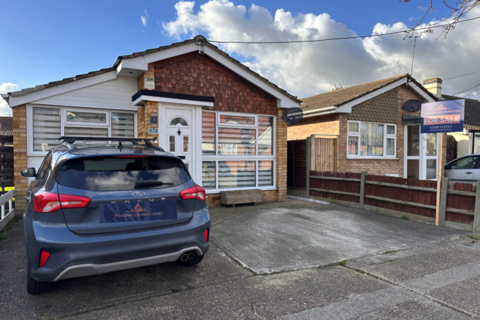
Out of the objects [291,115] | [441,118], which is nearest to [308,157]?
[291,115]

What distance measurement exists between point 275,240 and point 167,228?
8.85 feet

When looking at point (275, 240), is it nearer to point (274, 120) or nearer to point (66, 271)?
point (66, 271)

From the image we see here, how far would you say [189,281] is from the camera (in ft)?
12.4

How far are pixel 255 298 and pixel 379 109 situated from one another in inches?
456

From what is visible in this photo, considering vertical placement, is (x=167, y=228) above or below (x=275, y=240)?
above

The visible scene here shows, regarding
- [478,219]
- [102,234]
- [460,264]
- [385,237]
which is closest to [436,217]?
[478,219]

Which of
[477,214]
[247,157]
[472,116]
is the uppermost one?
[472,116]

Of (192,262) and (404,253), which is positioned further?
(404,253)

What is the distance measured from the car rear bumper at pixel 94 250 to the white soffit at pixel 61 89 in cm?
511

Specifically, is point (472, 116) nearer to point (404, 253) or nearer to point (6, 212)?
point (404, 253)

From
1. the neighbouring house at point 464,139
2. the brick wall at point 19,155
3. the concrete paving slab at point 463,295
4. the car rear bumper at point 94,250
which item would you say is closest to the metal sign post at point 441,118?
the concrete paving slab at point 463,295

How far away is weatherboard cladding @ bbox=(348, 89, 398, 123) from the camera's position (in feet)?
40.8

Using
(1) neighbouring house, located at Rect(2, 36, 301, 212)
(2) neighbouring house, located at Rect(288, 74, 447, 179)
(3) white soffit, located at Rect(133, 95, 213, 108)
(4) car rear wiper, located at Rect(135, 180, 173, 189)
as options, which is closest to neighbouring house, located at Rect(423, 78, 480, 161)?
(2) neighbouring house, located at Rect(288, 74, 447, 179)

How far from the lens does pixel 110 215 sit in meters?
3.03
